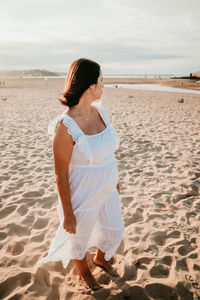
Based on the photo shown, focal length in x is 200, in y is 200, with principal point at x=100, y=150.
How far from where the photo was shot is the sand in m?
2.02

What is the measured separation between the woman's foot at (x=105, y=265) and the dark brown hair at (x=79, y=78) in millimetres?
1760

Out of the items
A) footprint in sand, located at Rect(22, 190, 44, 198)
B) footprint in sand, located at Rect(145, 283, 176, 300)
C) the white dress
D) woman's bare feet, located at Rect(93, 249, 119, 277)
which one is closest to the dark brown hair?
the white dress

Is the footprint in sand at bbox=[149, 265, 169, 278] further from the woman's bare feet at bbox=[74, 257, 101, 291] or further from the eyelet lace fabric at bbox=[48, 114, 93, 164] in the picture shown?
the eyelet lace fabric at bbox=[48, 114, 93, 164]

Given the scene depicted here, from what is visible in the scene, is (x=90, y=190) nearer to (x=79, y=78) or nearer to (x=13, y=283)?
(x=79, y=78)

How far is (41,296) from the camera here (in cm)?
192

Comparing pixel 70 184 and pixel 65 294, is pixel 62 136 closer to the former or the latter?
pixel 70 184

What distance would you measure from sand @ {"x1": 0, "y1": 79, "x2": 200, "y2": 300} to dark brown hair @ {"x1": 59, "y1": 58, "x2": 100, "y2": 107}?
1.84 meters

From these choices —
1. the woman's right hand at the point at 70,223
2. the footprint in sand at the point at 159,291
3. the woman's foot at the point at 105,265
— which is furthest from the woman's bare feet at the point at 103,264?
the woman's right hand at the point at 70,223

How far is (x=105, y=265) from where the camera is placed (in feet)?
7.22

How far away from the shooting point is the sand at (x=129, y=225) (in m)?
2.02

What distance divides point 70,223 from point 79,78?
114cm

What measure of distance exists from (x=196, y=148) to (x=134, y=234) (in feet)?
12.6

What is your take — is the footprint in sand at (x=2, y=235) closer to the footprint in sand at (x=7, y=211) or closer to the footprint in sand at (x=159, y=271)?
the footprint in sand at (x=7, y=211)

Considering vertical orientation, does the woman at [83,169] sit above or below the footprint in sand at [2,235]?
above
